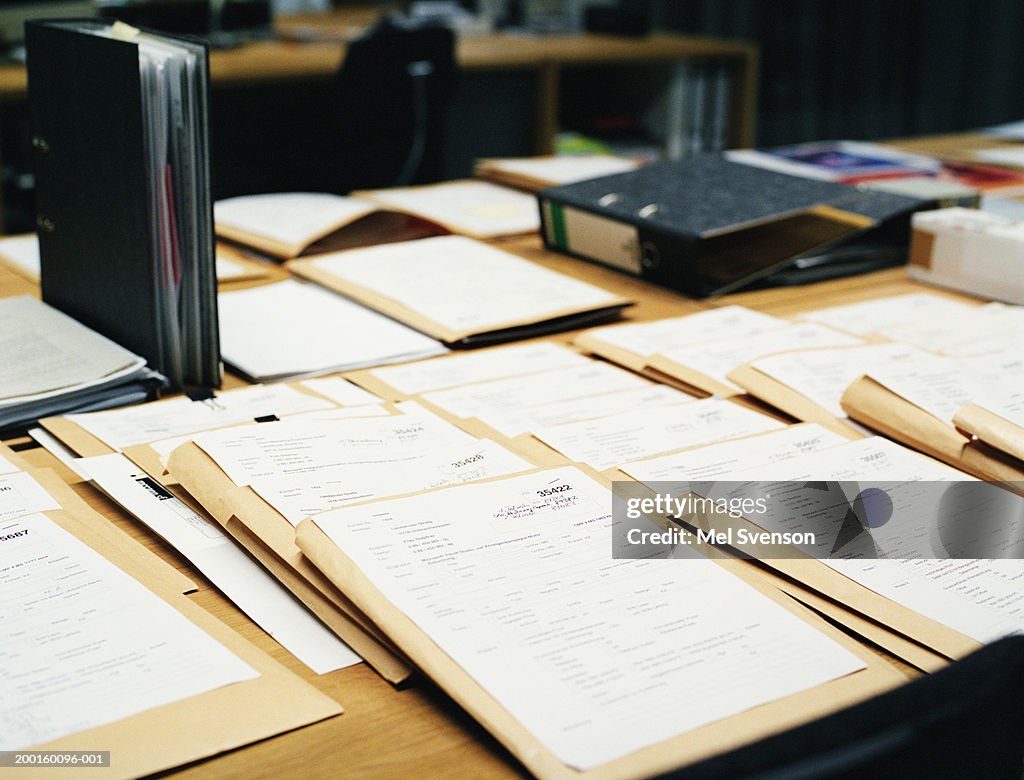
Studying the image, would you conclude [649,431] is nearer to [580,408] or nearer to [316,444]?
[580,408]

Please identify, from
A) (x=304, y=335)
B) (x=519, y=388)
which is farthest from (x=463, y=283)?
(x=519, y=388)

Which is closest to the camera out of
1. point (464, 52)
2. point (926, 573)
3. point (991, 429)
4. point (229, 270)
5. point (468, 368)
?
point (926, 573)

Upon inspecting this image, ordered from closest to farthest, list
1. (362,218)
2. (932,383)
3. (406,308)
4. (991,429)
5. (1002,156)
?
(991,429) → (932,383) → (406,308) → (362,218) → (1002,156)

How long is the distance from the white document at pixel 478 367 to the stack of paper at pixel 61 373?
0.71ft

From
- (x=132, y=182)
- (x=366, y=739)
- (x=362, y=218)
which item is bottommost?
(x=366, y=739)

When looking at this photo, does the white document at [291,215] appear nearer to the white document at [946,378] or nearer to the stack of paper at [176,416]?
the stack of paper at [176,416]

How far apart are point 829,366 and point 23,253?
40.6 inches

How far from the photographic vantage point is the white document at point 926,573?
678mm

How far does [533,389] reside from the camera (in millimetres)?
1044

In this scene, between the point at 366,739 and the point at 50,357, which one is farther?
the point at 50,357

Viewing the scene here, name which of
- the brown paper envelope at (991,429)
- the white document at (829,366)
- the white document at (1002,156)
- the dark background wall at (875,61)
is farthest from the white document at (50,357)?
the dark background wall at (875,61)

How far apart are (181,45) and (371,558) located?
21.2 inches

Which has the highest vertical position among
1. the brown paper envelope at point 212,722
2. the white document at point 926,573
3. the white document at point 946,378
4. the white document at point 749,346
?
the white document at point 946,378

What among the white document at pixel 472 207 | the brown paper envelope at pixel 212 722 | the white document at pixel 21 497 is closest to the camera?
the brown paper envelope at pixel 212 722
